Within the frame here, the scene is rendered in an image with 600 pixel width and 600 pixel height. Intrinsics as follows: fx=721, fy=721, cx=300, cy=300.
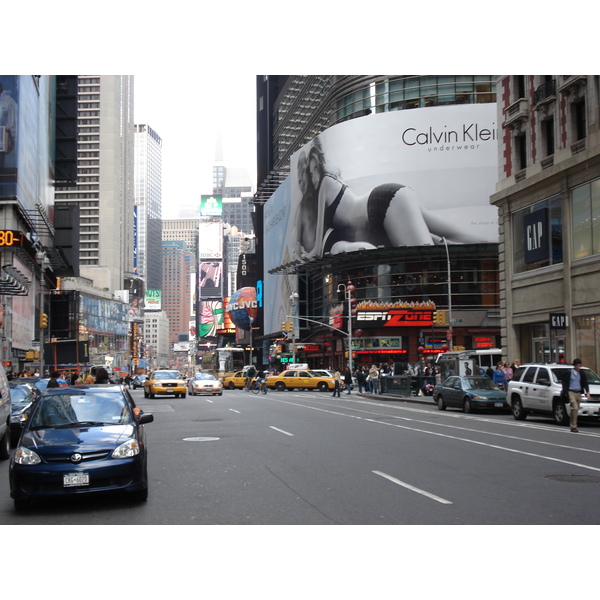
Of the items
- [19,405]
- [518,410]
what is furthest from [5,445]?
[518,410]

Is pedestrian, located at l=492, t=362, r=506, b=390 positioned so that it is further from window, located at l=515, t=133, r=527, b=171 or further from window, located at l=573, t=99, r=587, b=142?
window, located at l=515, t=133, r=527, b=171

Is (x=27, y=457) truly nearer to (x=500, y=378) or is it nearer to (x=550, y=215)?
(x=500, y=378)

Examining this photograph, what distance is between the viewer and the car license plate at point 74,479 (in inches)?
347

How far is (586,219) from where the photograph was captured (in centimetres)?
2895

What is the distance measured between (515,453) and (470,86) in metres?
64.5

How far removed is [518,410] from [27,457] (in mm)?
17410

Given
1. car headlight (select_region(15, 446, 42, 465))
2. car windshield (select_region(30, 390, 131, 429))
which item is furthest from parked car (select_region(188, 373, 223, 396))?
car headlight (select_region(15, 446, 42, 465))

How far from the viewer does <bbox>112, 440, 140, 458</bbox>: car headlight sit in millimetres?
9172

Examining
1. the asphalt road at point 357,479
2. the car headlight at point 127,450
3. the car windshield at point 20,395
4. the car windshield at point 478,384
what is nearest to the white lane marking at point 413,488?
the asphalt road at point 357,479

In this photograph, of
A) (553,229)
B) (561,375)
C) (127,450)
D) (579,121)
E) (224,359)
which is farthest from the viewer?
(224,359)

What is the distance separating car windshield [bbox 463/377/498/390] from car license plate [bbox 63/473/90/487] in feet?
67.1

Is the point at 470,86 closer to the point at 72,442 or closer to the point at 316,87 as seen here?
the point at 316,87

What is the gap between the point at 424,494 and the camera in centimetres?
980

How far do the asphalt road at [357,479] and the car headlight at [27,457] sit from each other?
69 cm
